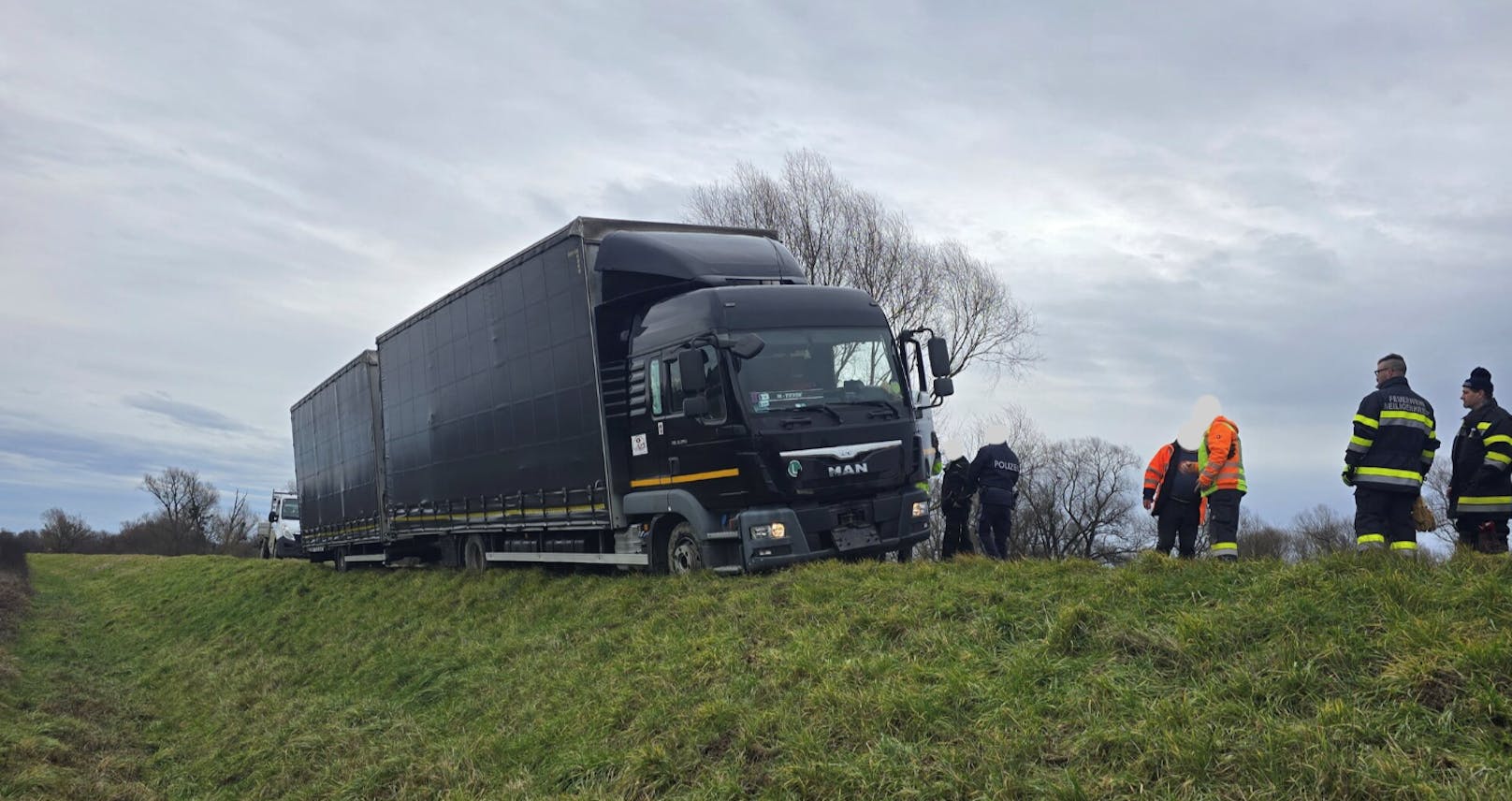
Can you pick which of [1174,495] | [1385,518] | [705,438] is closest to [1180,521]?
[1174,495]

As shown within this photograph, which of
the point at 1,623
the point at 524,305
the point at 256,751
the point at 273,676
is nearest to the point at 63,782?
the point at 256,751

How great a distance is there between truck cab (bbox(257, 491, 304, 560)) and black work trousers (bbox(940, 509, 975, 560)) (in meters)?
27.5

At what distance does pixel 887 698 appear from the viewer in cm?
606

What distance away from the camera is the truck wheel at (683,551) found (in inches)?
444

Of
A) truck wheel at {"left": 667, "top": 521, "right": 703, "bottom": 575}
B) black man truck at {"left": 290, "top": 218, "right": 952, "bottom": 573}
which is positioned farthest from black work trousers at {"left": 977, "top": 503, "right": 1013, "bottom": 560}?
truck wheel at {"left": 667, "top": 521, "right": 703, "bottom": 575}

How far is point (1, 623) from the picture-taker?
23.3 m

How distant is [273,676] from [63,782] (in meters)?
4.43

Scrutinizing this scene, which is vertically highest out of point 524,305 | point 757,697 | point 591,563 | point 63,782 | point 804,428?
point 524,305

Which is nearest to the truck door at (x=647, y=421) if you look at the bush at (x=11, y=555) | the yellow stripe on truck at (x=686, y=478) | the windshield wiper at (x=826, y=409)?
the yellow stripe on truck at (x=686, y=478)

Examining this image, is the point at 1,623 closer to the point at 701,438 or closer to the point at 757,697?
the point at 701,438

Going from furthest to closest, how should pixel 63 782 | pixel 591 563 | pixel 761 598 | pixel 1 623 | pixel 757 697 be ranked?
pixel 1 623 < pixel 591 563 < pixel 63 782 < pixel 761 598 < pixel 757 697

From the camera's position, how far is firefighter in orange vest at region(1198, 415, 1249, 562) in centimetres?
916

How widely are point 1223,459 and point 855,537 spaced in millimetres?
3609

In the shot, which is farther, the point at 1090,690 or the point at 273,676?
the point at 273,676
